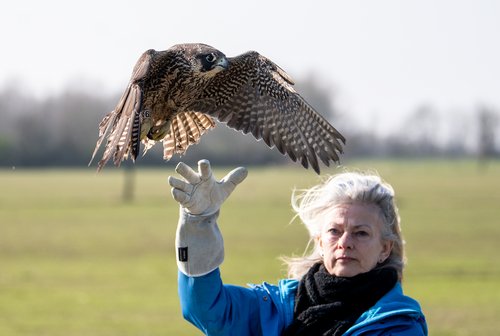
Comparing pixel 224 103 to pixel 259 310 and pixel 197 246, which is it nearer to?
pixel 259 310

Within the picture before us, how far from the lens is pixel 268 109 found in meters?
6.54

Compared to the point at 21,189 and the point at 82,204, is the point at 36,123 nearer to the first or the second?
the point at 21,189

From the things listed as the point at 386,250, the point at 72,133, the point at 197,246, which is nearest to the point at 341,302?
the point at 386,250

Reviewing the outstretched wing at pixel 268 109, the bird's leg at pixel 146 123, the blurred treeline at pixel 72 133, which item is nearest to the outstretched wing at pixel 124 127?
the bird's leg at pixel 146 123

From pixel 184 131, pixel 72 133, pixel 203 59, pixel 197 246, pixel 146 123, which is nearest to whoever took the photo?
pixel 197 246

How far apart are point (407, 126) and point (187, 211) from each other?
502ft

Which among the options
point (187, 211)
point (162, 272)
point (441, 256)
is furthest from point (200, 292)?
point (441, 256)

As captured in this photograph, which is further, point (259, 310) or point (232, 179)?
point (259, 310)

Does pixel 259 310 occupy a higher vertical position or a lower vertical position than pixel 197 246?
lower

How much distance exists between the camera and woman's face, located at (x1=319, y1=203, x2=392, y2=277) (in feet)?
13.1

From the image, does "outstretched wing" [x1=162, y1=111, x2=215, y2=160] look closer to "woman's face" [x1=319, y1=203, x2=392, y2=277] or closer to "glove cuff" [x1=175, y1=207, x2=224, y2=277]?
"glove cuff" [x1=175, y1=207, x2=224, y2=277]

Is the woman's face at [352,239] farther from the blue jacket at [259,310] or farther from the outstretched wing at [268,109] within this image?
the outstretched wing at [268,109]

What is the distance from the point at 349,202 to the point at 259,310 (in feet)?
1.95

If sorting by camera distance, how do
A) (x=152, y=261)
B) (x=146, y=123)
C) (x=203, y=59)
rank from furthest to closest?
(x=152, y=261), (x=203, y=59), (x=146, y=123)
